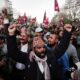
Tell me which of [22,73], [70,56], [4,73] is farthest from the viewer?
[70,56]

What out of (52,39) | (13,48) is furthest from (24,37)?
(13,48)

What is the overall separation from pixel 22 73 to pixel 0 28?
2.60m

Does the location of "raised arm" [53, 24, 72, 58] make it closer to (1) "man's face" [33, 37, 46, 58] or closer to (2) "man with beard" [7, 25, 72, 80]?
(2) "man with beard" [7, 25, 72, 80]

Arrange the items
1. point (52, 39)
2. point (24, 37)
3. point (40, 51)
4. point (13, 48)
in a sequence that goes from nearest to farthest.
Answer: point (40, 51), point (13, 48), point (52, 39), point (24, 37)

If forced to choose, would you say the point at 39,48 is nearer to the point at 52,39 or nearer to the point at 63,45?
the point at 63,45

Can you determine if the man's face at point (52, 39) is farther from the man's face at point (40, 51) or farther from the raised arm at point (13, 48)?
the man's face at point (40, 51)

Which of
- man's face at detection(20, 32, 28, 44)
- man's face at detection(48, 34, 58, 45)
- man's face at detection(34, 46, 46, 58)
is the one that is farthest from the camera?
man's face at detection(20, 32, 28, 44)

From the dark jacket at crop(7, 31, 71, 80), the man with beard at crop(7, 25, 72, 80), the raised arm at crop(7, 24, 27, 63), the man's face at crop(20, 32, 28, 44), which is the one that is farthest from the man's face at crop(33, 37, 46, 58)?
the man's face at crop(20, 32, 28, 44)

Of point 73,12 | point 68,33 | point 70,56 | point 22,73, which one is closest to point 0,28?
point 70,56

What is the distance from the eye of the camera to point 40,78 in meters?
7.05

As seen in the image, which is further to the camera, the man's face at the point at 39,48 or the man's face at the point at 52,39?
the man's face at the point at 52,39

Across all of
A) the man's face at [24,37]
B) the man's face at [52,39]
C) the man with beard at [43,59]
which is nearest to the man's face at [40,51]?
the man with beard at [43,59]

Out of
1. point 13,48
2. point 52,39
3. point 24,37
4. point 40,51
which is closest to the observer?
point 40,51

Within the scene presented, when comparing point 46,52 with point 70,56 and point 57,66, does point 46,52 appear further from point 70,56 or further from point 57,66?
point 70,56
